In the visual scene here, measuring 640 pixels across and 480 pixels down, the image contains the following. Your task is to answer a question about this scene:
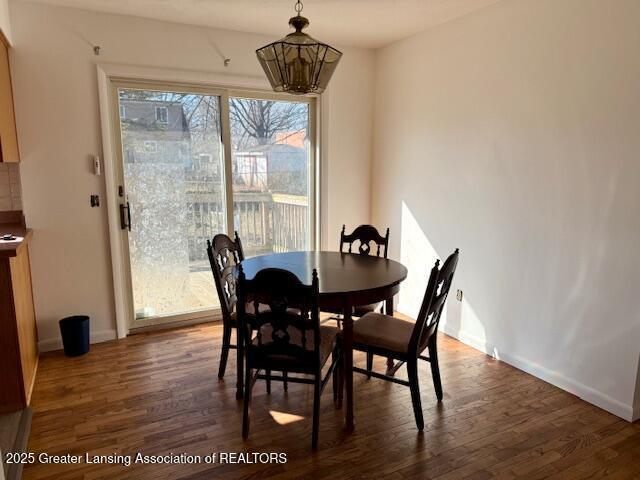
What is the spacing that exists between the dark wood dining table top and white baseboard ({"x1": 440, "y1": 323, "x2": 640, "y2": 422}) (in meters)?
1.13

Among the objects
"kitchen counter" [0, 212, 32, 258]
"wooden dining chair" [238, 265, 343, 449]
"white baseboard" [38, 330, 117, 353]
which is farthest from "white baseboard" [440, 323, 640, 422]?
"kitchen counter" [0, 212, 32, 258]

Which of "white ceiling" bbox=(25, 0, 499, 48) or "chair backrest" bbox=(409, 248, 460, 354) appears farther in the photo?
"white ceiling" bbox=(25, 0, 499, 48)

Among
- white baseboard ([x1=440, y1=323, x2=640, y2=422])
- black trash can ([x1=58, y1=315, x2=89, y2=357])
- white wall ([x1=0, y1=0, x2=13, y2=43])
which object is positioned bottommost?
white baseboard ([x1=440, y1=323, x2=640, y2=422])

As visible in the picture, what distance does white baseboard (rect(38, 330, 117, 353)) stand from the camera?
3318mm

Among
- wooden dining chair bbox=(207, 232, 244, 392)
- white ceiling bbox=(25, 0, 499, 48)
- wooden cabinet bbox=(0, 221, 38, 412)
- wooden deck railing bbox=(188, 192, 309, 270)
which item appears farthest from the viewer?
wooden deck railing bbox=(188, 192, 309, 270)

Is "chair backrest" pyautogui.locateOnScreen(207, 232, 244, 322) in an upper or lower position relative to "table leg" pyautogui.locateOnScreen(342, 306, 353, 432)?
upper

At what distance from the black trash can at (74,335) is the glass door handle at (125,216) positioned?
0.80 m

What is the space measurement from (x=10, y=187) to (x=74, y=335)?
1173 mm

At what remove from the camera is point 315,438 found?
2160 mm

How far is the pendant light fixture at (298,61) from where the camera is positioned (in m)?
1.98

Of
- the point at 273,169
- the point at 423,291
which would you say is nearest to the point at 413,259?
the point at 423,291

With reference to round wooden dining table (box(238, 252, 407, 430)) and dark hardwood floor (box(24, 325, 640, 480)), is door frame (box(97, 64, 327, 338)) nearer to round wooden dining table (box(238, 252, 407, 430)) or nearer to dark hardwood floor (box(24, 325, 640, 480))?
dark hardwood floor (box(24, 325, 640, 480))

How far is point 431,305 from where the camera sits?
225 cm

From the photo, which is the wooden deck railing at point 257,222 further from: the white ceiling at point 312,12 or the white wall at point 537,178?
the white ceiling at point 312,12
